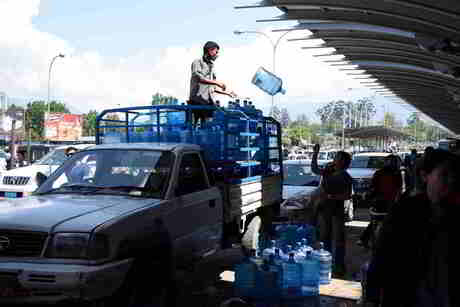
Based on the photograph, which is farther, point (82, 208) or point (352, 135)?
point (352, 135)

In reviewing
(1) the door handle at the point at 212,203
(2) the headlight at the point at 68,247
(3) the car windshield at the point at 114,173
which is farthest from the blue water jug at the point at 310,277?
(2) the headlight at the point at 68,247

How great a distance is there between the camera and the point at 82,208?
5.10 meters

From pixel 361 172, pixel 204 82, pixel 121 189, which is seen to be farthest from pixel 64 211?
pixel 361 172

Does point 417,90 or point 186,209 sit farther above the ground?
point 417,90

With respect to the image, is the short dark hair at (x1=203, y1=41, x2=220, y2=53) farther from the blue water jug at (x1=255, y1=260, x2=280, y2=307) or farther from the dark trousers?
the blue water jug at (x1=255, y1=260, x2=280, y2=307)

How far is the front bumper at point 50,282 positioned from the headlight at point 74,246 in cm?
10

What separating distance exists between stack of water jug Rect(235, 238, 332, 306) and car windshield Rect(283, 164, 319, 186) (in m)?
6.37

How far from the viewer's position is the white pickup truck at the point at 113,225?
455 centimetres

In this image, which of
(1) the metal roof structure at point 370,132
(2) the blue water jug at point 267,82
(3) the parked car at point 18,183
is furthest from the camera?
(1) the metal roof structure at point 370,132

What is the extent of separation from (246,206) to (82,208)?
337cm

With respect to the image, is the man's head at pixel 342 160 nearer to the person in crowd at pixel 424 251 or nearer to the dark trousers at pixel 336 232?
the dark trousers at pixel 336 232

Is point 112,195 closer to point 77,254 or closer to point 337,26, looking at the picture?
point 77,254

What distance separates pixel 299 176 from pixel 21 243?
9740 mm

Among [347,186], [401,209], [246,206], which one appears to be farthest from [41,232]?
[347,186]
